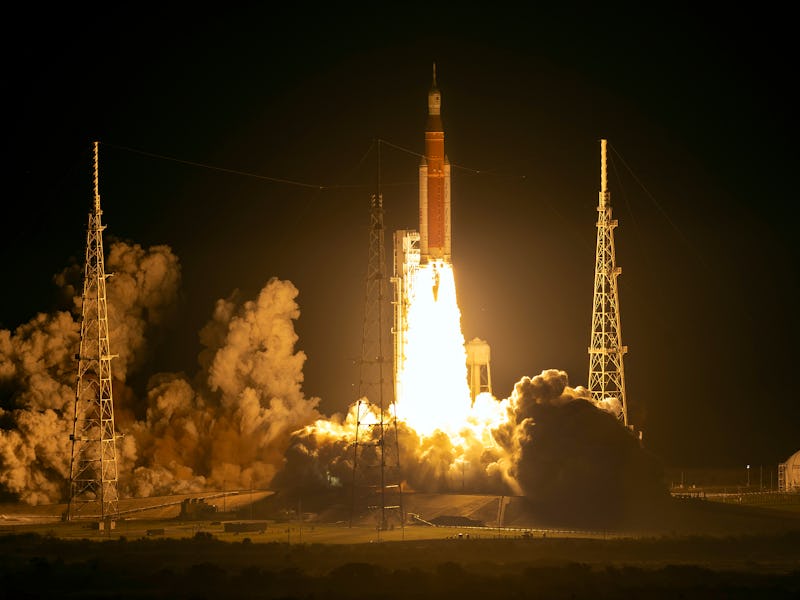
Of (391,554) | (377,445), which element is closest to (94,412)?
(377,445)

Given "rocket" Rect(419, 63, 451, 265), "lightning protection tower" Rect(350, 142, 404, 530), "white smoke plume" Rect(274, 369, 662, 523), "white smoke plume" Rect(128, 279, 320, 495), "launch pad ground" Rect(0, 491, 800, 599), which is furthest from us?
"white smoke plume" Rect(128, 279, 320, 495)

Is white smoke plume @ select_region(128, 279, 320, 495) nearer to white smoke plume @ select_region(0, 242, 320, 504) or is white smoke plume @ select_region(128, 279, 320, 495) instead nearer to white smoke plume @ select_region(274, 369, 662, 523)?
white smoke plume @ select_region(0, 242, 320, 504)

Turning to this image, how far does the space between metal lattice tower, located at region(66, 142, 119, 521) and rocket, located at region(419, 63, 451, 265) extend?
40.4ft

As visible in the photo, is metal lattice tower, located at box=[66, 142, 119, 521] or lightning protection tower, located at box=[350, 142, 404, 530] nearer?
lightning protection tower, located at box=[350, 142, 404, 530]

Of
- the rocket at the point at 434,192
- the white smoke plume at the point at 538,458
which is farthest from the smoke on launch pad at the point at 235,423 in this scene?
the rocket at the point at 434,192

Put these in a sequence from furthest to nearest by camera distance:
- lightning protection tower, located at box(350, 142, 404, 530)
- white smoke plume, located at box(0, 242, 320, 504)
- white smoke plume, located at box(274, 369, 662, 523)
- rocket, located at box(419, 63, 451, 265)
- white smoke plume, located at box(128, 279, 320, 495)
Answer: white smoke plume, located at box(128, 279, 320, 495)
white smoke plume, located at box(0, 242, 320, 504)
rocket, located at box(419, 63, 451, 265)
white smoke plume, located at box(274, 369, 662, 523)
lightning protection tower, located at box(350, 142, 404, 530)

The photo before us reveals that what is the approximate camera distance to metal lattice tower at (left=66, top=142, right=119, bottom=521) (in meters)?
78.4

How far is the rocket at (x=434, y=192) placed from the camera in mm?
81562

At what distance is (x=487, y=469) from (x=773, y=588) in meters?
17.1

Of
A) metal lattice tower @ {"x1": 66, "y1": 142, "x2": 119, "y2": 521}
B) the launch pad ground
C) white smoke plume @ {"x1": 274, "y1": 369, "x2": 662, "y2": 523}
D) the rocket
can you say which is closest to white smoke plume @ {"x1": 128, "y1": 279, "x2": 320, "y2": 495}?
metal lattice tower @ {"x1": 66, "y1": 142, "x2": 119, "y2": 521}

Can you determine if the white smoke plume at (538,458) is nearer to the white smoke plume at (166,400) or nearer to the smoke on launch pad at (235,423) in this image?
the smoke on launch pad at (235,423)

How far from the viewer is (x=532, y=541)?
73562 millimetres

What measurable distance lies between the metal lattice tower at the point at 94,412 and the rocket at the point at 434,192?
12319 mm

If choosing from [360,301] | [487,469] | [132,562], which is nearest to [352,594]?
[132,562]
